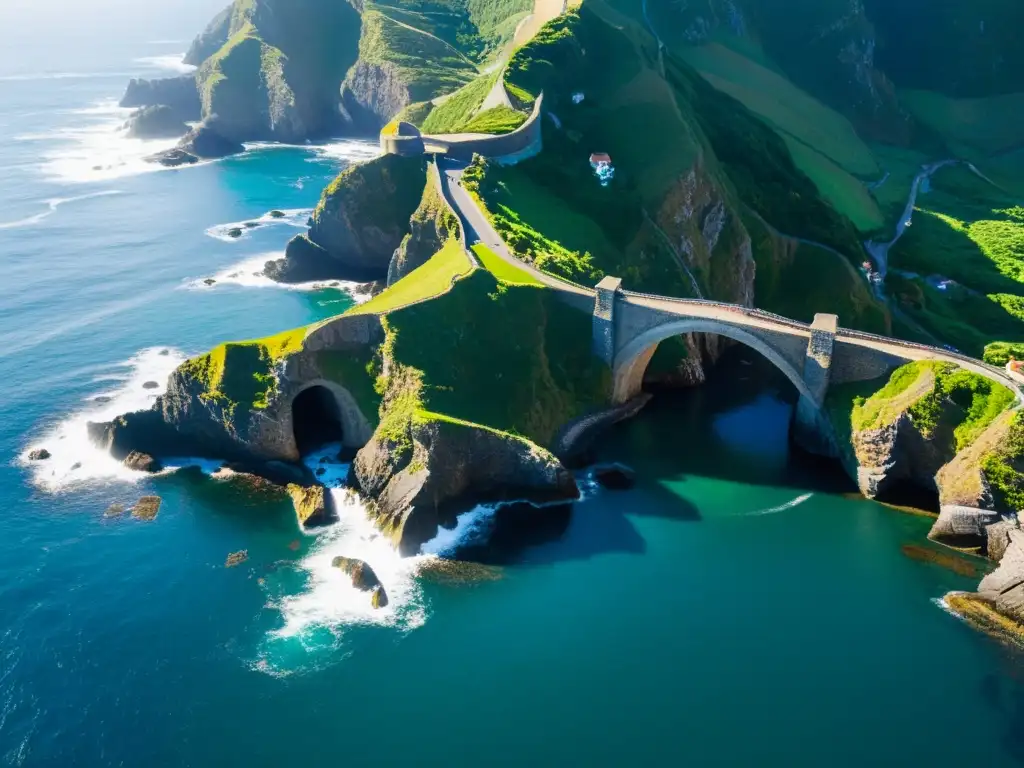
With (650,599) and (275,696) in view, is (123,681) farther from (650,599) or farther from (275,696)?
(650,599)

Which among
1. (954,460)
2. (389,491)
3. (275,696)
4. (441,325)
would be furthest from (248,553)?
(954,460)

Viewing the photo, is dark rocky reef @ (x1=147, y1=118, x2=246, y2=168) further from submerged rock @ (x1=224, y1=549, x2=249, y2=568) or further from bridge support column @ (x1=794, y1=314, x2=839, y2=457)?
bridge support column @ (x1=794, y1=314, x2=839, y2=457)

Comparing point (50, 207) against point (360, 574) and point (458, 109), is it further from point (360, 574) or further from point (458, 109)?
point (360, 574)

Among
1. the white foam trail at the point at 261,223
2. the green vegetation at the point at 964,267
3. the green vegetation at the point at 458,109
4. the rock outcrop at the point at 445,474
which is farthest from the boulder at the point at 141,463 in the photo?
the green vegetation at the point at 964,267

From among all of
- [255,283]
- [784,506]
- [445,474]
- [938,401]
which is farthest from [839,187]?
[445,474]

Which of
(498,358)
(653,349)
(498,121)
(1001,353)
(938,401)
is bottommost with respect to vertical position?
(938,401)

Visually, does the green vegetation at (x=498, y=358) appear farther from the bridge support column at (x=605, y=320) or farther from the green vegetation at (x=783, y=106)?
the green vegetation at (x=783, y=106)
